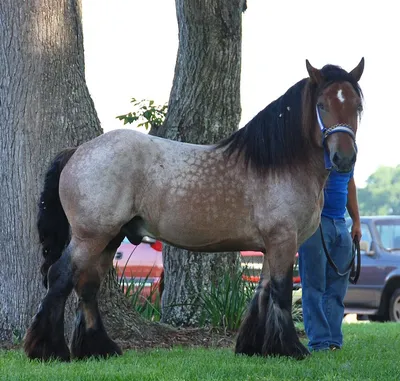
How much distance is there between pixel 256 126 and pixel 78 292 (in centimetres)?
187

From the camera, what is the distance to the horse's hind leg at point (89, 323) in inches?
285

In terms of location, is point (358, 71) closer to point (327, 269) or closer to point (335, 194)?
point (335, 194)

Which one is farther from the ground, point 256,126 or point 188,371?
point 256,126

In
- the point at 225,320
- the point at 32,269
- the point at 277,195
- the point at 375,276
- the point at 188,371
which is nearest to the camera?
the point at 188,371

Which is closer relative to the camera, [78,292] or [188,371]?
[188,371]

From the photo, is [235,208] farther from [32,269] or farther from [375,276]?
[375,276]

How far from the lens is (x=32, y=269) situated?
27.5 ft

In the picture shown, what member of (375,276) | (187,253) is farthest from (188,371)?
(375,276)

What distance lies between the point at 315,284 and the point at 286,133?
4.95ft

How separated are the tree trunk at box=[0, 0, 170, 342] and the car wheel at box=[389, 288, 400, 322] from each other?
8.58 metres

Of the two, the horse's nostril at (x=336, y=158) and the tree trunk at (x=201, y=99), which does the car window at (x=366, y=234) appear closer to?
the tree trunk at (x=201, y=99)

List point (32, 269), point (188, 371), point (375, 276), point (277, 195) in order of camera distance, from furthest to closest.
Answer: point (375, 276)
point (32, 269)
point (277, 195)
point (188, 371)

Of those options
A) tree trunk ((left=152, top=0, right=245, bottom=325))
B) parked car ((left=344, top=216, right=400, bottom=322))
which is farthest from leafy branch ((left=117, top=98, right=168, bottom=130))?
parked car ((left=344, top=216, right=400, bottom=322))

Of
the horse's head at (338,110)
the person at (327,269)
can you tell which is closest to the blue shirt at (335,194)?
the person at (327,269)
